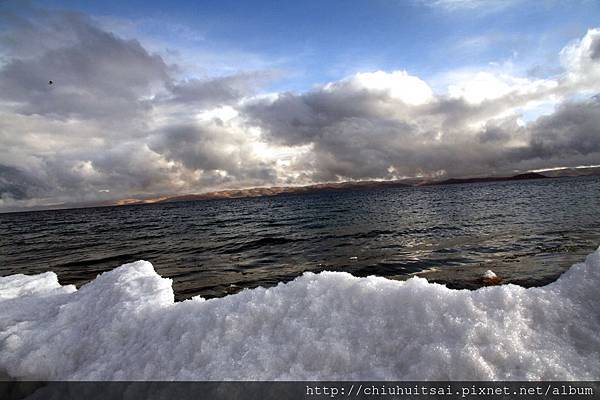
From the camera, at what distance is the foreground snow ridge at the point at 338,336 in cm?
378

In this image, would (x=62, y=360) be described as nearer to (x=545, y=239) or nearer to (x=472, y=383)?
(x=472, y=383)

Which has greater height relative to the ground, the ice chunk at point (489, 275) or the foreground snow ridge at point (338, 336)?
the foreground snow ridge at point (338, 336)

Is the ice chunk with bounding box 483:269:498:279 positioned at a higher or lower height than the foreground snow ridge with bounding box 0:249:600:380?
lower

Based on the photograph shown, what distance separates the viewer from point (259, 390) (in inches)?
152

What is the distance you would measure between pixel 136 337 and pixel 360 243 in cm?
2547

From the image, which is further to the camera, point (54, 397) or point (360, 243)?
point (360, 243)

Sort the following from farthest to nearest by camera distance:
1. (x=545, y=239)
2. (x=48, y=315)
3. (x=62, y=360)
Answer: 1. (x=545, y=239)
2. (x=48, y=315)
3. (x=62, y=360)

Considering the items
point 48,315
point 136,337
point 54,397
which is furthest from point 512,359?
point 48,315

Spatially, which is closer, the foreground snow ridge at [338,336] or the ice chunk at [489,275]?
the foreground snow ridge at [338,336]

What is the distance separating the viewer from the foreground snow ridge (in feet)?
12.4

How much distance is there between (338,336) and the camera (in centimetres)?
439

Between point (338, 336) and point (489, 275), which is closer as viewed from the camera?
point (338, 336)

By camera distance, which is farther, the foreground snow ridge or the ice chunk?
the ice chunk

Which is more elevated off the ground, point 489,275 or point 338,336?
point 338,336
